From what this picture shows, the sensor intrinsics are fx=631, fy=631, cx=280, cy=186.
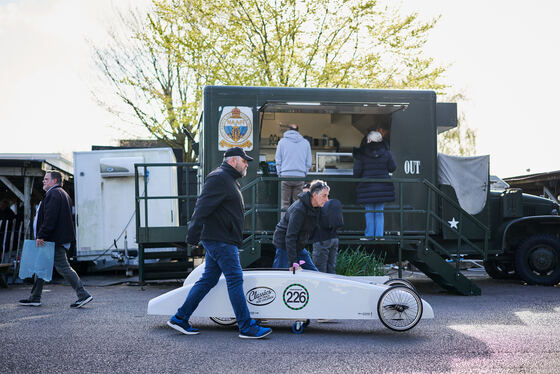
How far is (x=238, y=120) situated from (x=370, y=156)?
7.50ft

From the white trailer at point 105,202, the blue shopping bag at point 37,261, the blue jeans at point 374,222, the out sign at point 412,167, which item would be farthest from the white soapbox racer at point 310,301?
the white trailer at point 105,202

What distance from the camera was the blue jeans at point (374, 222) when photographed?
10242 mm

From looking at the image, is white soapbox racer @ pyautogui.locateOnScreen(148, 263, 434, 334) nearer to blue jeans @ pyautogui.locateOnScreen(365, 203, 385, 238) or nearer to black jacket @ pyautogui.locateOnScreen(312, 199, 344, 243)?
black jacket @ pyautogui.locateOnScreen(312, 199, 344, 243)

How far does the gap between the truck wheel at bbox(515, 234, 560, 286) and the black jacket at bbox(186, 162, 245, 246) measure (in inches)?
289

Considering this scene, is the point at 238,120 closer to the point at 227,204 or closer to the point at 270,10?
the point at 227,204

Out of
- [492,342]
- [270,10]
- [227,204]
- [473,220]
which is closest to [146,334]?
[227,204]

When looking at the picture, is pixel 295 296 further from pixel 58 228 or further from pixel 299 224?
pixel 58 228

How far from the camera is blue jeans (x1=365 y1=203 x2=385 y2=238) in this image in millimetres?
10242

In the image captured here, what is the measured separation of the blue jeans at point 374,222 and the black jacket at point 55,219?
4612 mm

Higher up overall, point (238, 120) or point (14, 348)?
point (238, 120)

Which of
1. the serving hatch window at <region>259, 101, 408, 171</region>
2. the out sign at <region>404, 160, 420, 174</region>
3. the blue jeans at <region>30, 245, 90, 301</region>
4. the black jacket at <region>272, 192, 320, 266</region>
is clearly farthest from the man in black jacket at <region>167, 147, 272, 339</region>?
the serving hatch window at <region>259, 101, 408, 171</region>

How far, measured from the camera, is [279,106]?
1073 cm

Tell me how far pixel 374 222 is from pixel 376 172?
816mm

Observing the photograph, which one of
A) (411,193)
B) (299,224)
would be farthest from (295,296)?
(411,193)
